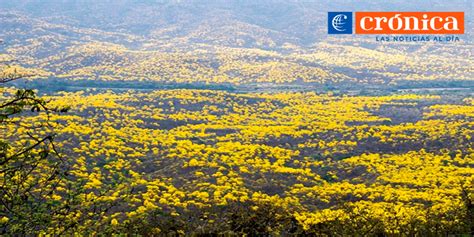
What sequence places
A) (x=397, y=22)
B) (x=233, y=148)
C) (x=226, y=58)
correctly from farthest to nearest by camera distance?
(x=397, y=22)
(x=226, y=58)
(x=233, y=148)

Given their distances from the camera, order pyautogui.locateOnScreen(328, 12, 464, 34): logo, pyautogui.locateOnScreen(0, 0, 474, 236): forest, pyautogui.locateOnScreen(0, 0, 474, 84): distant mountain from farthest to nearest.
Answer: pyautogui.locateOnScreen(328, 12, 464, 34): logo < pyautogui.locateOnScreen(0, 0, 474, 84): distant mountain < pyautogui.locateOnScreen(0, 0, 474, 236): forest

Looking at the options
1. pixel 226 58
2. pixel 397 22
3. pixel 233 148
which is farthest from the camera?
pixel 397 22

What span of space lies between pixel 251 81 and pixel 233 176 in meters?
76.8

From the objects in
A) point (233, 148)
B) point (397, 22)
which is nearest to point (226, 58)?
point (397, 22)

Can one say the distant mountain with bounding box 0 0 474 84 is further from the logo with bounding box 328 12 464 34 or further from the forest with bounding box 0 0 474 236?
the logo with bounding box 328 12 464 34

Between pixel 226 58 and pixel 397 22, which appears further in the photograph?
pixel 397 22

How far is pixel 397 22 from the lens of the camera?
568 feet

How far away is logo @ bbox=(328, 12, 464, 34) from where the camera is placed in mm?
147875

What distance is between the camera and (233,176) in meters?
43.2

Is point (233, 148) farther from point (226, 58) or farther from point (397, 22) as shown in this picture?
point (397, 22)

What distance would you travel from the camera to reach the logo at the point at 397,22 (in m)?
148

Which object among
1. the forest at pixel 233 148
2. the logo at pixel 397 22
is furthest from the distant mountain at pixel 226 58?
the logo at pixel 397 22

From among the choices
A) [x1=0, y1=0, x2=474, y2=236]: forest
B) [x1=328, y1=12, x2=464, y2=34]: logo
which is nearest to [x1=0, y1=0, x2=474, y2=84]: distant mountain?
[x1=0, y1=0, x2=474, y2=236]: forest

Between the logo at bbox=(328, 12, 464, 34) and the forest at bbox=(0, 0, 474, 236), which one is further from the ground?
the logo at bbox=(328, 12, 464, 34)
